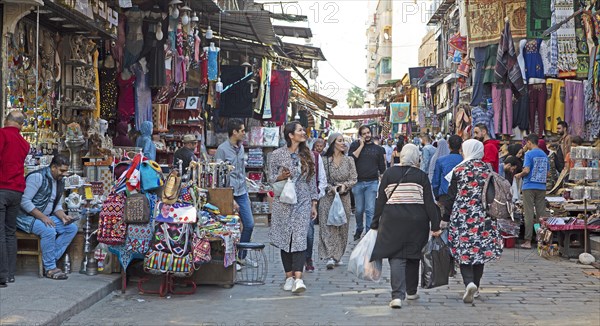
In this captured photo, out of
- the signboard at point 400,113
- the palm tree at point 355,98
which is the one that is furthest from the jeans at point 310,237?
the palm tree at point 355,98

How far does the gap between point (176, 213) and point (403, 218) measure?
2305 millimetres

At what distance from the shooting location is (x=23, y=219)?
8859 millimetres

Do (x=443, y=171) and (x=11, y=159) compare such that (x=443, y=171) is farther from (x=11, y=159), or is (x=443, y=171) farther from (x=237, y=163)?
(x=11, y=159)

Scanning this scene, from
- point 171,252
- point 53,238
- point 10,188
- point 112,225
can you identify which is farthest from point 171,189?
point 10,188

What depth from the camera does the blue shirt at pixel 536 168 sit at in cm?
1288

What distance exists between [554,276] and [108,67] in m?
7.89

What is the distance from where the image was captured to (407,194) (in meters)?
7.99

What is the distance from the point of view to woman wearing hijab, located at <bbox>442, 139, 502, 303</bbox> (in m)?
8.19

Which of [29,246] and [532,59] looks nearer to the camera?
[29,246]

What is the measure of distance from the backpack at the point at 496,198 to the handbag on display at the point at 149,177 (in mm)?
3445

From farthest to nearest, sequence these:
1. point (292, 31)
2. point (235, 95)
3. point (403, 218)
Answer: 1. point (292, 31)
2. point (235, 95)
3. point (403, 218)

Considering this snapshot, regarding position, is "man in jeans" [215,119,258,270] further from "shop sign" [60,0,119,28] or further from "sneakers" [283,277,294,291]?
"shop sign" [60,0,119,28]

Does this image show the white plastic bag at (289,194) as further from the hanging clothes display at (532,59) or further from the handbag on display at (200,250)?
the hanging clothes display at (532,59)

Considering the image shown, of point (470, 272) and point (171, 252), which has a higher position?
point (171, 252)
